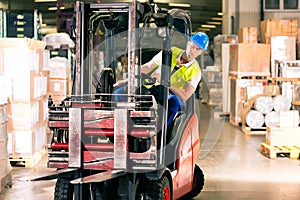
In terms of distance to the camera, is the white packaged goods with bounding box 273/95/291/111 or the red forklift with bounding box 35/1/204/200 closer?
the red forklift with bounding box 35/1/204/200

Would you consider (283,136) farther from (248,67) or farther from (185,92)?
(185,92)

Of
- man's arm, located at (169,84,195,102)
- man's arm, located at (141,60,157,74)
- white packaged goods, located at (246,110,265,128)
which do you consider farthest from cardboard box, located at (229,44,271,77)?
man's arm, located at (141,60,157,74)

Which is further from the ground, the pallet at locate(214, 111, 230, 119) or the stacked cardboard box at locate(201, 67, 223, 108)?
the stacked cardboard box at locate(201, 67, 223, 108)

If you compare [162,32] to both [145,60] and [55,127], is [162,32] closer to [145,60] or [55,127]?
[145,60]

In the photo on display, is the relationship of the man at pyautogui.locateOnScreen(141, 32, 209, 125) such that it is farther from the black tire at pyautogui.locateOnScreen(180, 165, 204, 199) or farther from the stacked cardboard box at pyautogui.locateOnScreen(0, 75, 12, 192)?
the stacked cardboard box at pyautogui.locateOnScreen(0, 75, 12, 192)

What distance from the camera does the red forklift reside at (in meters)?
4.70

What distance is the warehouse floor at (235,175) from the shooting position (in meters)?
6.75

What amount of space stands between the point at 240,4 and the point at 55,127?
14.2 m

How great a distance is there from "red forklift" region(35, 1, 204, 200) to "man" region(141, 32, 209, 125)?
135 mm

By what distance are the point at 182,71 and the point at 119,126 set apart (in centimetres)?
132

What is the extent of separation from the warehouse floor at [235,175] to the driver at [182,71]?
1345mm

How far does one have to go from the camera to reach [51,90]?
37.2ft

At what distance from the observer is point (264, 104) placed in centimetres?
1198

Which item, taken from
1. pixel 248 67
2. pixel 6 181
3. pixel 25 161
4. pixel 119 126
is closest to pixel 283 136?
pixel 25 161
